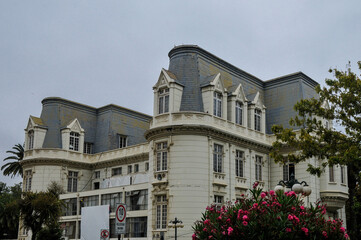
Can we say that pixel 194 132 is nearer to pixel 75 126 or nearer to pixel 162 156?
pixel 162 156

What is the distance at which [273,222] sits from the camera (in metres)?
15.9

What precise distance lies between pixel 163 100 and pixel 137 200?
943cm

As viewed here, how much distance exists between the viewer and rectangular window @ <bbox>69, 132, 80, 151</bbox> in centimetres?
5409

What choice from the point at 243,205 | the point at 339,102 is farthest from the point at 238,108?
the point at 243,205

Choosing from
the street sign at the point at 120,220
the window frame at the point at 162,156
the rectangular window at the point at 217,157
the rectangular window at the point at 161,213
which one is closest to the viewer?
the street sign at the point at 120,220

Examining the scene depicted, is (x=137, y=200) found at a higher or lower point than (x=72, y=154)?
lower

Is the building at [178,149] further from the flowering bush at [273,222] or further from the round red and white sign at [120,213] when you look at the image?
the round red and white sign at [120,213]

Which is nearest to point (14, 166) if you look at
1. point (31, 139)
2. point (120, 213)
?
point (31, 139)

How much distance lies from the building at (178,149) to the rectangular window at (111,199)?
0.10 m

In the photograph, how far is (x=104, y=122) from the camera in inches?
2279

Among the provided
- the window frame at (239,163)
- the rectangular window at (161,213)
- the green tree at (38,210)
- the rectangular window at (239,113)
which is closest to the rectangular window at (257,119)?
the rectangular window at (239,113)

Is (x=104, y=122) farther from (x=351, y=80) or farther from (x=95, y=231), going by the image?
(x=351, y=80)

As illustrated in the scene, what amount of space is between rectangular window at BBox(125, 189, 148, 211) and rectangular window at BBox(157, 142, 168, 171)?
3.85 m

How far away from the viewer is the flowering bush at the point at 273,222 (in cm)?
1584
